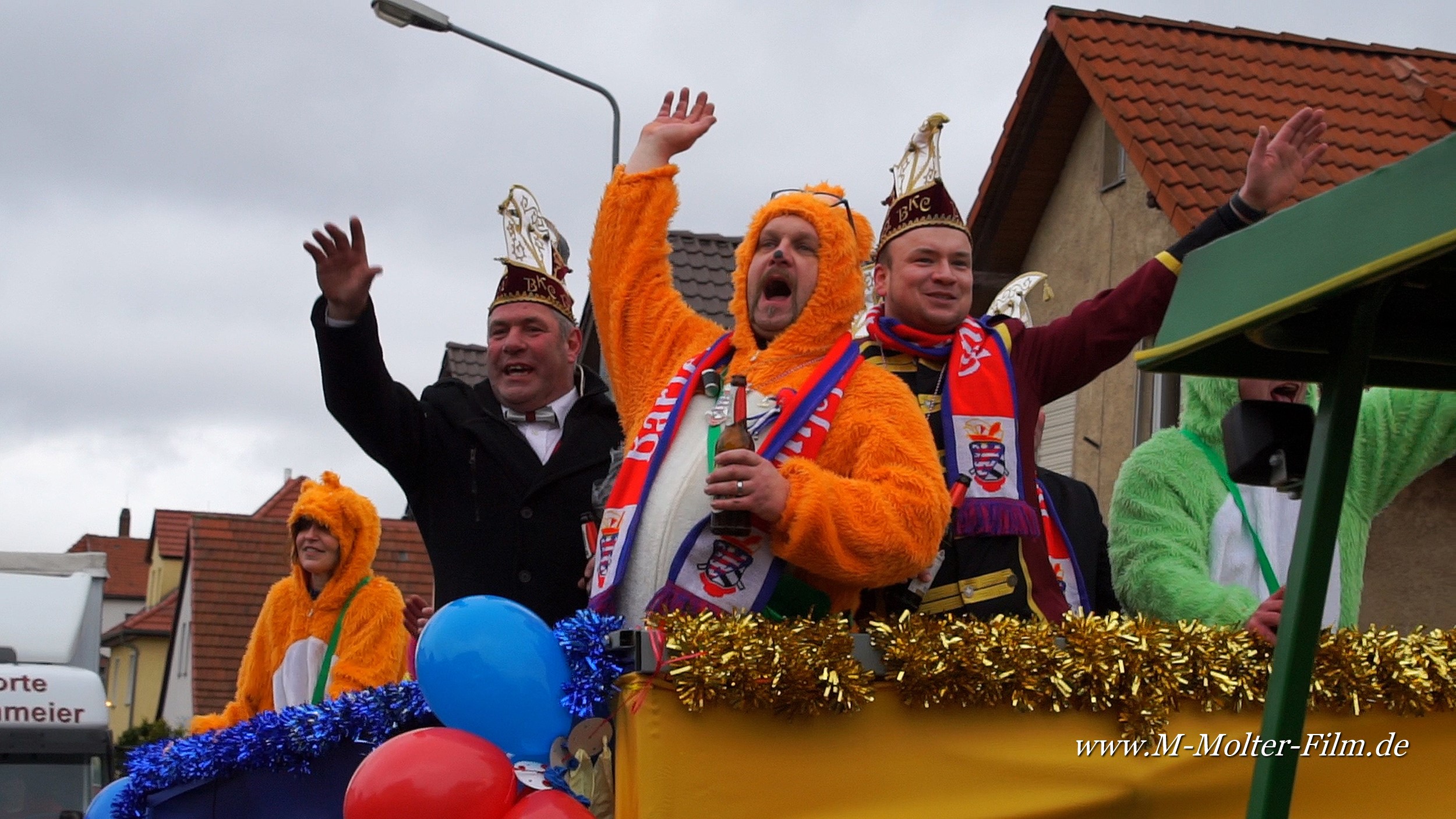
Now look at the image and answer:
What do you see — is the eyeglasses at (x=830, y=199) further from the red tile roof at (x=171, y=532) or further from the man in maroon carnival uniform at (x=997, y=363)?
the red tile roof at (x=171, y=532)

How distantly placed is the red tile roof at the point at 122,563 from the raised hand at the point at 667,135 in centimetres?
5635

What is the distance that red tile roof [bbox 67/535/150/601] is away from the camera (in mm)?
58094

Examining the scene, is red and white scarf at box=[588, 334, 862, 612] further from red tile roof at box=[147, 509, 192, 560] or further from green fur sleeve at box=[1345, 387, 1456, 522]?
red tile roof at box=[147, 509, 192, 560]

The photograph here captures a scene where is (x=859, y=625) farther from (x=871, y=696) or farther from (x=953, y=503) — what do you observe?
(x=871, y=696)

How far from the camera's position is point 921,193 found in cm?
445

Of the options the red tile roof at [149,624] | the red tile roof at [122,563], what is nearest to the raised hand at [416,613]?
the red tile roof at [149,624]

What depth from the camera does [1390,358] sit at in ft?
9.39

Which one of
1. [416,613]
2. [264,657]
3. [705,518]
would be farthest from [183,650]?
[705,518]

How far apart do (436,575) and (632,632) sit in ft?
6.14

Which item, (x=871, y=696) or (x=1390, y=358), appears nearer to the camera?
(x=1390, y=358)

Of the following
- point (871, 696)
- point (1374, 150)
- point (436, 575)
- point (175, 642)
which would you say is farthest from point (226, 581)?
point (871, 696)

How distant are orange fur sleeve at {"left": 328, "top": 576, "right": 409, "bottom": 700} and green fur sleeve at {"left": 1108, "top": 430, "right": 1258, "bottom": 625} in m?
3.33

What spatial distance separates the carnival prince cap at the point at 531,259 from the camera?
5035mm

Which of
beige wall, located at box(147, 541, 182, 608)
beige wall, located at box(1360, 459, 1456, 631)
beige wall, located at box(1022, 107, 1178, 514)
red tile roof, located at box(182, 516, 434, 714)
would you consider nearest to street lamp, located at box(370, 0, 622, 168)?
beige wall, located at box(1022, 107, 1178, 514)
